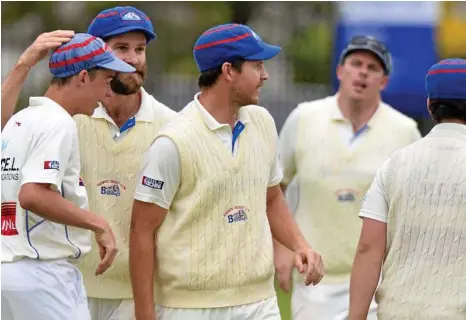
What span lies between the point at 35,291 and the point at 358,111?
10.2ft

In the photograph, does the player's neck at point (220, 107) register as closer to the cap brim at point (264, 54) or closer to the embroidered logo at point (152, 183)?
the cap brim at point (264, 54)

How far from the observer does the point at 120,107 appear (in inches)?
277

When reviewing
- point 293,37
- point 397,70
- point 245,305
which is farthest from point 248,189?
point 293,37

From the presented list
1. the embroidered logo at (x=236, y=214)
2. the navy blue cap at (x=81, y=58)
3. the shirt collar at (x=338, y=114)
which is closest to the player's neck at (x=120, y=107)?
the navy blue cap at (x=81, y=58)

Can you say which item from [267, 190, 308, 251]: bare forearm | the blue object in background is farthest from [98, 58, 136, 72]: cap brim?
the blue object in background

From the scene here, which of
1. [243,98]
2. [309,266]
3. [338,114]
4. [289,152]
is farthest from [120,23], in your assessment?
[338,114]

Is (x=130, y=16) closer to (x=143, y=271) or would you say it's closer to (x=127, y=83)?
(x=127, y=83)

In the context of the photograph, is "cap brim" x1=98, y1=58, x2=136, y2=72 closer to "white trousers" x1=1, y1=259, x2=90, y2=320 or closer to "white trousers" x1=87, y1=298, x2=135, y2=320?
"white trousers" x1=1, y1=259, x2=90, y2=320

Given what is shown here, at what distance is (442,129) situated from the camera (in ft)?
20.0

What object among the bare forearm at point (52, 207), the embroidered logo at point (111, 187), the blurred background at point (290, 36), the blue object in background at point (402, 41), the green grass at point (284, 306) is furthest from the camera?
the blurred background at point (290, 36)

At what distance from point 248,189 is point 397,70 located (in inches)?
565

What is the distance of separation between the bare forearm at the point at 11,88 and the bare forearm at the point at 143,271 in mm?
921

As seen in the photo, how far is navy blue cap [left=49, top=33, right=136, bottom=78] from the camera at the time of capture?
248 inches

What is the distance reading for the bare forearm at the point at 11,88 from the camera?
6746 mm
